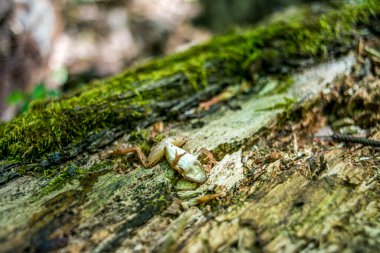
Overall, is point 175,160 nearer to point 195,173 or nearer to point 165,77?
point 195,173

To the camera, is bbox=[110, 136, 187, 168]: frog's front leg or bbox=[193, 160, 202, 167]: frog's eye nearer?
bbox=[193, 160, 202, 167]: frog's eye

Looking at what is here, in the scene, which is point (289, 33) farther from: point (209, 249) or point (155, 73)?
point (209, 249)

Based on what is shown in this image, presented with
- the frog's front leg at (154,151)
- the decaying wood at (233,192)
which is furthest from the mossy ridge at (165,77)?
the frog's front leg at (154,151)

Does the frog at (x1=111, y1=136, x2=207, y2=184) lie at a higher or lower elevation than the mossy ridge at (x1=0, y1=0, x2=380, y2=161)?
lower

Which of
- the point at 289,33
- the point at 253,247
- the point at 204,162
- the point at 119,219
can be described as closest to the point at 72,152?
the point at 119,219

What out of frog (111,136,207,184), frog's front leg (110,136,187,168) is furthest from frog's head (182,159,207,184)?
frog's front leg (110,136,187,168)

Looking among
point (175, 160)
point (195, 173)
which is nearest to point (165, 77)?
point (175, 160)

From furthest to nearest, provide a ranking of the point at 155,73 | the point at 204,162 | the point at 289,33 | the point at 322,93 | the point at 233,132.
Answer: the point at 289,33 < the point at 155,73 < the point at 322,93 < the point at 233,132 < the point at 204,162

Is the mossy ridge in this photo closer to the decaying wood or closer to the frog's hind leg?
the decaying wood
